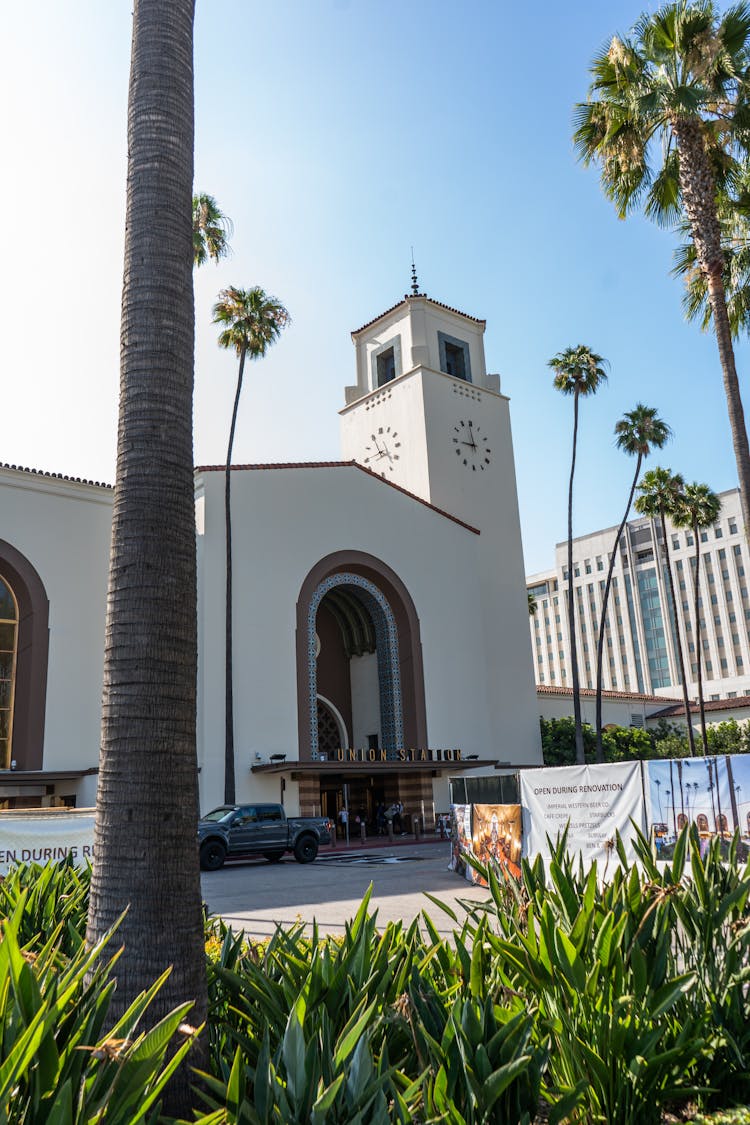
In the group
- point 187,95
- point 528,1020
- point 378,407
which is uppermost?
point 378,407

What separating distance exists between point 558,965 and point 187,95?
18.0 feet

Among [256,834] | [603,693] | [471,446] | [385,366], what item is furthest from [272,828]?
[603,693]

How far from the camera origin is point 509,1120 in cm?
319

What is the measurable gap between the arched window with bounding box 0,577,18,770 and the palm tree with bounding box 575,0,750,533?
70.7 ft

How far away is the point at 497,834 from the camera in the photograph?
1612 centimetres

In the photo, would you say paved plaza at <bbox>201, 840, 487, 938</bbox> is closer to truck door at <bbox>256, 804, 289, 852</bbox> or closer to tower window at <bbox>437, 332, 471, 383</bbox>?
truck door at <bbox>256, 804, 289, 852</bbox>

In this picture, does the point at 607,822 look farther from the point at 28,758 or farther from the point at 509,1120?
the point at 28,758

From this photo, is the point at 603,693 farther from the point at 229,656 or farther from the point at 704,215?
the point at 704,215

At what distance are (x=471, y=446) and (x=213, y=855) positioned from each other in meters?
25.6

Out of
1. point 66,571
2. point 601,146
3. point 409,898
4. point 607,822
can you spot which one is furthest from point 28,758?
point 601,146

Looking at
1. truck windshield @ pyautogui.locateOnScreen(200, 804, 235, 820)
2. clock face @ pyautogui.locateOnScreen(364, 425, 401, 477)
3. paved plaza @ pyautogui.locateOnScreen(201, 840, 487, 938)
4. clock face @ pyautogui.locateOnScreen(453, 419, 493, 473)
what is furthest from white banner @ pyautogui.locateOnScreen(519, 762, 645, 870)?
clock face @ pyautogui.locateOnScreen(364, 425, 401, 477)

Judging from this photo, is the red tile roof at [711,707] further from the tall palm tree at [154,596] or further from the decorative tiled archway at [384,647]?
the tall palm tree at [154,596]

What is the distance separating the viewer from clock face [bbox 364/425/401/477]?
42438mm

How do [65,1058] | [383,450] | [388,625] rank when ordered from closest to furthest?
[65,1058]
[388,625]
[383,450]
